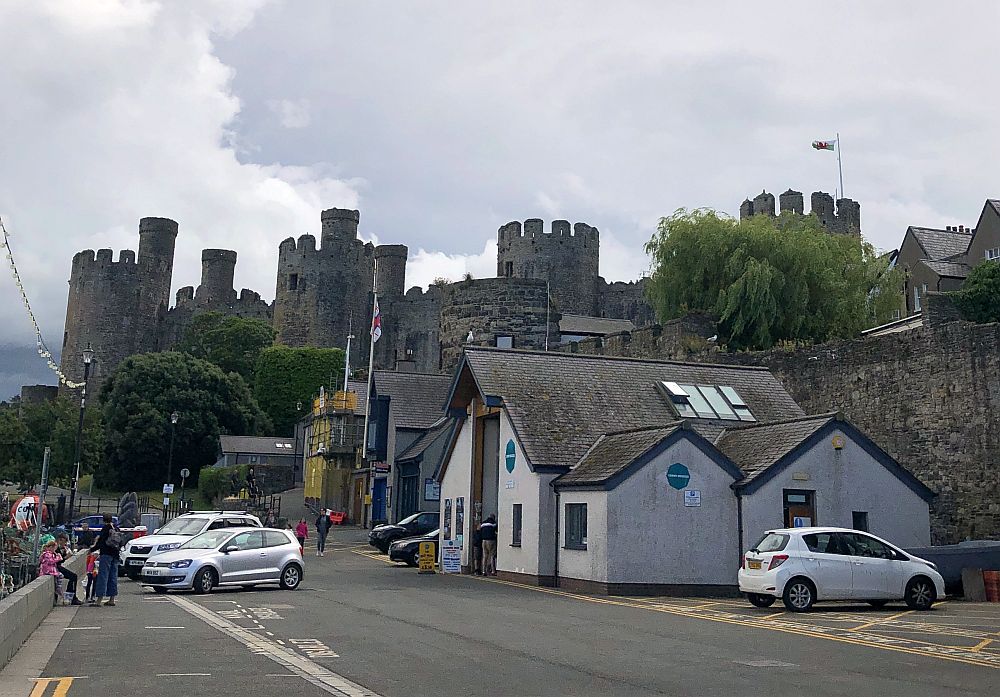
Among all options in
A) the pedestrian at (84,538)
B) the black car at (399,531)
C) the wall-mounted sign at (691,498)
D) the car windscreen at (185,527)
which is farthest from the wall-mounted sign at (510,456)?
the pedestrian at (84,538)

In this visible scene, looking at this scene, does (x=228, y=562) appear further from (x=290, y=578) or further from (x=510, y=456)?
(x=510, y=456)

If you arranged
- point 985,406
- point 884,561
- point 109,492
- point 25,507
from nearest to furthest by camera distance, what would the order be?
point 884,561 → point 25,507 → point 985,406 → point 109,492

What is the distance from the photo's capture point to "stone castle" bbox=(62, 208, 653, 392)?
88.6 m

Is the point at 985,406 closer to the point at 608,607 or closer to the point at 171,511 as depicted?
the point at 608,607

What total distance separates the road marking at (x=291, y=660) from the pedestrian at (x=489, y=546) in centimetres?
1103

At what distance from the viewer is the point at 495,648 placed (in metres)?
12.4

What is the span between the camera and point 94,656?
11.6 metres

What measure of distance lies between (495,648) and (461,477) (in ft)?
56.7

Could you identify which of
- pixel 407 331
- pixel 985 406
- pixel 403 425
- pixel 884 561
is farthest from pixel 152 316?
pixel 884 561

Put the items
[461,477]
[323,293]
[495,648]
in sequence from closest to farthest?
[495,648], [461,477], [323,293]

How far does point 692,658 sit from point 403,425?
3472cm

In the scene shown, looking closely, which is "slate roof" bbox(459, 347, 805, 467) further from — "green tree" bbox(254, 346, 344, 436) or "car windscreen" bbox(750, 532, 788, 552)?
"green tree" bbox(254, 346, 344, 436)

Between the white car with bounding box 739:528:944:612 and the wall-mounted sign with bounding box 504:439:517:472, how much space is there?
8167 mm

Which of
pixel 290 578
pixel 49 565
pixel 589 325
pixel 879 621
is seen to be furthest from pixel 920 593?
pixel 589 325
